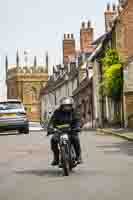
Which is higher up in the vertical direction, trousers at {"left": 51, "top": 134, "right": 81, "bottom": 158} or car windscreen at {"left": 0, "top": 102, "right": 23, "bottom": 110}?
car windscreen at {"left": 0, "top": 102, "right": 23, "bottom": 110}

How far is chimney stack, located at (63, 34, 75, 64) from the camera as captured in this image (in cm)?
9069

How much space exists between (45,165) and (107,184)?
4.63 metres

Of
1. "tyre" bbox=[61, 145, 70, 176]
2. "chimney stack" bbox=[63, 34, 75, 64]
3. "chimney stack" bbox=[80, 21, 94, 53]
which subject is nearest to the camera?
"tyre" bbox=[61, 145, 70, 176]

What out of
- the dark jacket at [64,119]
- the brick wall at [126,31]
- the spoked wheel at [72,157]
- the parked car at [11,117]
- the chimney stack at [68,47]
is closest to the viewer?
the spoked wheel at [72,157]

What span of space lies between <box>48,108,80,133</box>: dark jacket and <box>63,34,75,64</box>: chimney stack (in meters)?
76.0

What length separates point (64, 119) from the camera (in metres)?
14.5

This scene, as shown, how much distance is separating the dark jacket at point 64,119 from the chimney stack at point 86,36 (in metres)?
64.9

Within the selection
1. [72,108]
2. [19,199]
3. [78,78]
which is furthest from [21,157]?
[78,78]

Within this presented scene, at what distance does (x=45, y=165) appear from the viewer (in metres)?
16.6

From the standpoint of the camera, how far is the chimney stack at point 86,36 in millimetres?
79688

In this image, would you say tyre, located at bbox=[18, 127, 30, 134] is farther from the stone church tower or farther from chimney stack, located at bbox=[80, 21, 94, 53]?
the stone church tower

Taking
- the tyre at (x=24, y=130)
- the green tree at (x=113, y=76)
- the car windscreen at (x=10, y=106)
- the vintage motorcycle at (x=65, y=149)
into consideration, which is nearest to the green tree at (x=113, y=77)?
the green tree at (x=113, y=76)

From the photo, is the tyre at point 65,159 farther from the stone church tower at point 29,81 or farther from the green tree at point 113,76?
the stone church tower at point 29,81

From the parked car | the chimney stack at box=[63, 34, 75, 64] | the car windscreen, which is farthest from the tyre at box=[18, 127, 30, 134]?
the chimney stack at box=[63, 34, 75, 64]
